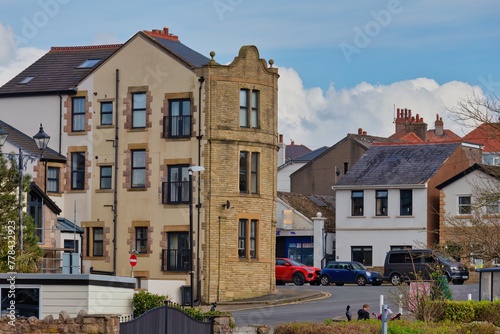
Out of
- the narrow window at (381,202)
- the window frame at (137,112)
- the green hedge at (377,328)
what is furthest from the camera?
the narrow window at (381,202)

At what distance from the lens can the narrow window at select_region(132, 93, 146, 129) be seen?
185 ft

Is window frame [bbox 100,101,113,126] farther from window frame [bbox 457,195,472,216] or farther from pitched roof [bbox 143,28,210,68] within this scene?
window frame [bbox 457,195,472,216]

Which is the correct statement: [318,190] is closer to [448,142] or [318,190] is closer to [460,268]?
[448,142]

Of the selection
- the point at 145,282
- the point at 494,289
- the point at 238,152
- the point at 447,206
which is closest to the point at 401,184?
the point at 447,206

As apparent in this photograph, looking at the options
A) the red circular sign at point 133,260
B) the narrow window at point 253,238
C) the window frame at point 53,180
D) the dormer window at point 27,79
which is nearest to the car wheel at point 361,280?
the narrow window at point 253,238

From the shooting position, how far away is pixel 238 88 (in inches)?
2137

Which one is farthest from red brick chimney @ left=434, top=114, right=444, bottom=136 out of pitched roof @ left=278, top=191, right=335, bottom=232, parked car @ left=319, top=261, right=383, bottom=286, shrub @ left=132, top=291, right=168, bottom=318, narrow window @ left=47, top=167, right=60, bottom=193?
shrub @ left=132, top=291, right=168, bottom=318

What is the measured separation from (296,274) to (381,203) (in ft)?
39.1

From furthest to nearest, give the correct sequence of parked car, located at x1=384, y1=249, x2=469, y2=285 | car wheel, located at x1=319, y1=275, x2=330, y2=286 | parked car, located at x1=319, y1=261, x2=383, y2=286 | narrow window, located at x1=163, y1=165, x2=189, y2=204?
car wheel, located at x1=319, y1=275, x2=330, y2=286, parked car, located at x1=319, y1=261, x2=383, y2=286, parked car, located at x1=384, y1=249, x2=469, y2=285, narrow window, located at x1=163, y1=165, x2=189, y2=204

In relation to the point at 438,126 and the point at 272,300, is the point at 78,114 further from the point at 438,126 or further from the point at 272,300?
the point at 438,126

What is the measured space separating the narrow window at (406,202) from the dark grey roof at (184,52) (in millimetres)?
18645

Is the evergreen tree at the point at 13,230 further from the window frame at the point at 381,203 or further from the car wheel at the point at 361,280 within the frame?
the window frame at the point at 381,203

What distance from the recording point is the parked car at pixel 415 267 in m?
59.2

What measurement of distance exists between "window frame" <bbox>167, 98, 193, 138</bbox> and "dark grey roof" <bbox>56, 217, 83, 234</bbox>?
624 cm
